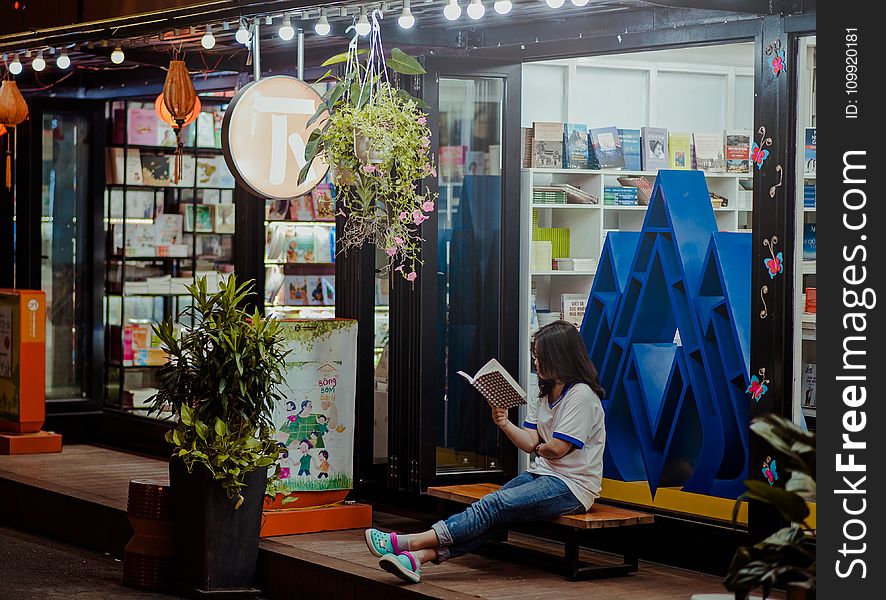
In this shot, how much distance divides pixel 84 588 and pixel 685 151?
177 inches

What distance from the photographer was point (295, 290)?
997cm

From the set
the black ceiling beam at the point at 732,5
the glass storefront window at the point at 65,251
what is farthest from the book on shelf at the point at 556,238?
the glass storefront window at the point at 65,251

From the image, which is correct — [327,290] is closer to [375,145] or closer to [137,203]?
[137,203]

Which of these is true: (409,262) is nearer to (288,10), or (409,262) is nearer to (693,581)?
(288,10)

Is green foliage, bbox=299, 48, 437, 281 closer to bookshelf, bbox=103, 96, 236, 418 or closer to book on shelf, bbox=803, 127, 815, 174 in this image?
book on shelf, bbox=803, 127, 815, 174

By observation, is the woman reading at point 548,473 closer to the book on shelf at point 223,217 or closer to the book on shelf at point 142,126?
the book on shelf at point 223,217

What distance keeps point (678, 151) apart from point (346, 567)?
3.72 metres

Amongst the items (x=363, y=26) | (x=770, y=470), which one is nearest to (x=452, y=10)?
(x=363, y=26)

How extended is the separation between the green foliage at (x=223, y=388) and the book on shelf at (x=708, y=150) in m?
3.40

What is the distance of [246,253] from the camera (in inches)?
367

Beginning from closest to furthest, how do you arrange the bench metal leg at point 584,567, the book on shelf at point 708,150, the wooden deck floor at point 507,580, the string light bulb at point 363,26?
the wooden deck floor at point 507,580, the bench metal leg at point 584,567, the string light bulb at point 363,26, the book on shelf at point 708,150

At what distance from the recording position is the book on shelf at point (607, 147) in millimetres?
8703
